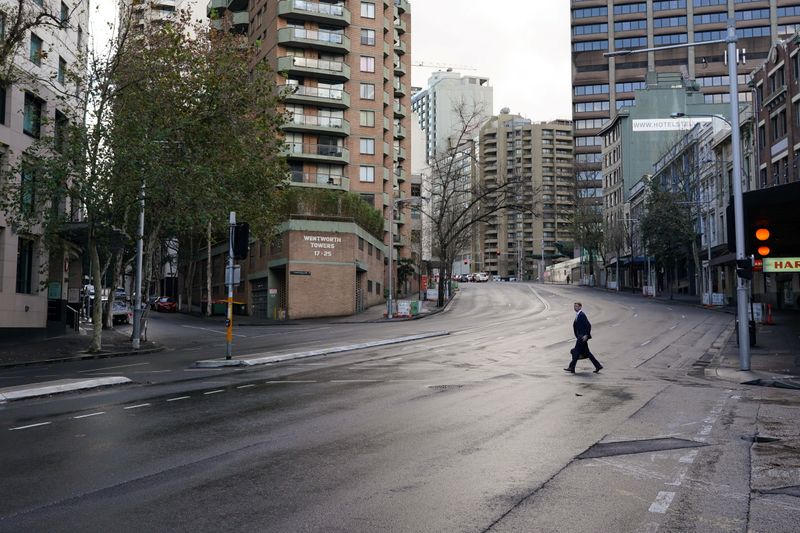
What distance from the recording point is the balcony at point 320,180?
217ft

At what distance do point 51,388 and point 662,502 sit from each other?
12.0 meters

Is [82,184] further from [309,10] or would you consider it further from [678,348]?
[309,10]

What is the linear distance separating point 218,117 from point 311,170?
3782 cm

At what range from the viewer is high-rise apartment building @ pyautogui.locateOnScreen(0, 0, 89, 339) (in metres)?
29.5

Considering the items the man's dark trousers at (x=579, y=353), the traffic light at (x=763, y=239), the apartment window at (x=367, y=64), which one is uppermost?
the apartment window at (x=367, y=64)

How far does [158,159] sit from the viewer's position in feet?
87.6

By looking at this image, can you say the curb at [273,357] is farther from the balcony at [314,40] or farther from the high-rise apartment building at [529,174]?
the high-rise apartment building at [529,174]

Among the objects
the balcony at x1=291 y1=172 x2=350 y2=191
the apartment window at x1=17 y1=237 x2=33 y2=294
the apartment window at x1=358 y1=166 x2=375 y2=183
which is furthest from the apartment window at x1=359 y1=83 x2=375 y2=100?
the apartment window at x1=17 y1=237 x2=33 y2=294

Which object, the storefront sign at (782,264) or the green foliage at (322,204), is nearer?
the storefront sign at (782,264)

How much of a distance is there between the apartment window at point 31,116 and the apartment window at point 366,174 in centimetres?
3922

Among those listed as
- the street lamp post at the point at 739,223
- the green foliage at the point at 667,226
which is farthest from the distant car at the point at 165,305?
the street lamp post at the point at 739,223

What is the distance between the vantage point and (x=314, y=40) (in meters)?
66.8

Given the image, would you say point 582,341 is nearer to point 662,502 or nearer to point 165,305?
point 662,502

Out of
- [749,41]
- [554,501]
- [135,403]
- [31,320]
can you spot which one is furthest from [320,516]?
[749,41]
